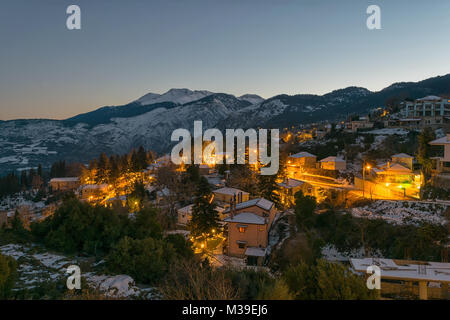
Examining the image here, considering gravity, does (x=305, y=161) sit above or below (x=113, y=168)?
above

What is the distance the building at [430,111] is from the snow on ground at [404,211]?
2842cm

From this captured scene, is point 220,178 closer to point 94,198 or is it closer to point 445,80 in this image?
point 94,198

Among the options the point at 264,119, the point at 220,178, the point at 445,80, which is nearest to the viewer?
the point at 220,178

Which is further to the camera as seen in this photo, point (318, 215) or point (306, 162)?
point (306, 162)

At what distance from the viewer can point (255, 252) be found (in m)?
20.0

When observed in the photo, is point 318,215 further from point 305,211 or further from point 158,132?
point 158,132

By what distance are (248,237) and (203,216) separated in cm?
388

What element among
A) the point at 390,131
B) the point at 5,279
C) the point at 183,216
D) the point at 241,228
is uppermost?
the point at 390,131

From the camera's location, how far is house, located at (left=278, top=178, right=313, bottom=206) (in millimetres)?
29462

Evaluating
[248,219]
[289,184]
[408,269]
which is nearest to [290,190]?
[289,184]
